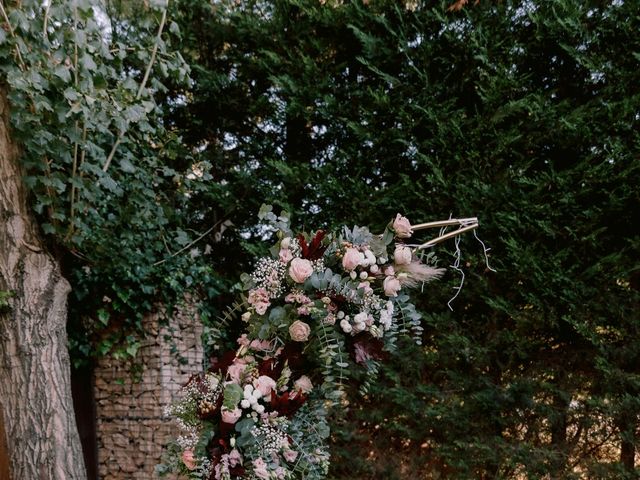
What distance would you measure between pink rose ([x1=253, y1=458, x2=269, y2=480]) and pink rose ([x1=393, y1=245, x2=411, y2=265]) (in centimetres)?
83

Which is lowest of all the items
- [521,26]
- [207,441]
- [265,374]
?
[207,441]

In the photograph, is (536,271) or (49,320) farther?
(536,271)

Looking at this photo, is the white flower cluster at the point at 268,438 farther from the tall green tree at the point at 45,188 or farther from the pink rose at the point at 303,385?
the tall green tree at the point at 45,188

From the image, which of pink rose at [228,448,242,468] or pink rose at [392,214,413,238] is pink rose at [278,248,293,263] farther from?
pink rose at [228,448,242,468]

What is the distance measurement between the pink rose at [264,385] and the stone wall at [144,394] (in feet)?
7.85

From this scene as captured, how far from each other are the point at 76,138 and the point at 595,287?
281cm

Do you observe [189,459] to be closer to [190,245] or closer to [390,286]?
[390,286]

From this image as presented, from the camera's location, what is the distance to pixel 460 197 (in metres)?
3.34

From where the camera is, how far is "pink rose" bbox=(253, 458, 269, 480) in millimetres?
1815

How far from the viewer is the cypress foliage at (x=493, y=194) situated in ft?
10.1

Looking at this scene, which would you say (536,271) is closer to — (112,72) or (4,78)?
(112,72)

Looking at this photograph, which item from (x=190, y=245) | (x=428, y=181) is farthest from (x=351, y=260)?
(x=190, y=245)

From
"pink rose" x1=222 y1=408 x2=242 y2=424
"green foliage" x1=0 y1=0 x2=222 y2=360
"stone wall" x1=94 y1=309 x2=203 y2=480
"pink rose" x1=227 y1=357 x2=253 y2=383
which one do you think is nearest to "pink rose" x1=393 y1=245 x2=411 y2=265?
"pink rose" x1=227 y1=357 x2=253 y2=383

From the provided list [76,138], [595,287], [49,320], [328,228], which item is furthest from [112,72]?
[595,287]
